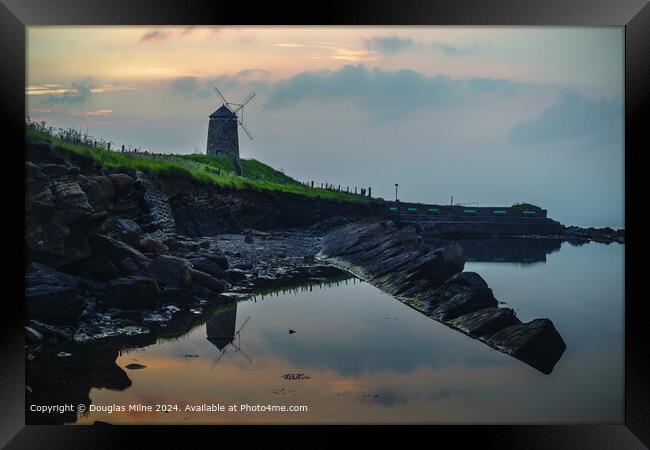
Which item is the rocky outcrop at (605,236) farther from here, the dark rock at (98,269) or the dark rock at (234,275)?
the dark rock at (98,269)

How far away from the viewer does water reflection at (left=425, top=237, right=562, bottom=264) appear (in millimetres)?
22045

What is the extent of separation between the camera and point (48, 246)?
574 inches

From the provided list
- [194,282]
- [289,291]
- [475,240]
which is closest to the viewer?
[194,282]

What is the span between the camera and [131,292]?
585 inches

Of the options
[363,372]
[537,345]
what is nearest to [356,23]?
[363,372]

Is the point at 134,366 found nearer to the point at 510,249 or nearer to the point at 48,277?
the point at 48,277

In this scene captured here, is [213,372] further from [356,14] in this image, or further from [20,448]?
[356,14]

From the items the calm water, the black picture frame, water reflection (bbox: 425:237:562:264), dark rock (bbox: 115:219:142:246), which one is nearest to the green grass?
the black picture frame

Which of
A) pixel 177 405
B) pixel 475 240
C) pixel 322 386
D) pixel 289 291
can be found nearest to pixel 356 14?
Result: pixel 322 386

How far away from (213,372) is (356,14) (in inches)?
284

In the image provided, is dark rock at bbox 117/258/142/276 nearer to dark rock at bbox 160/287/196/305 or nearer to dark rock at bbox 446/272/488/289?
dark rock at bbox 160/287/196/305

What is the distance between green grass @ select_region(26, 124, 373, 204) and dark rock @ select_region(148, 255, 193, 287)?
4.22 metres

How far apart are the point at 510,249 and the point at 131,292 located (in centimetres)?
1478

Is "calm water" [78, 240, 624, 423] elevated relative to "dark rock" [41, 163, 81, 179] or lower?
lower
